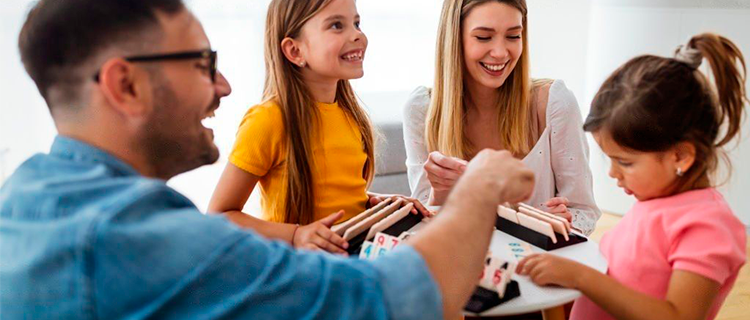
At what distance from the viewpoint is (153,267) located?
0.82 m

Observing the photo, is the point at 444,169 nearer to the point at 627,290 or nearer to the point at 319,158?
the point at 319,158

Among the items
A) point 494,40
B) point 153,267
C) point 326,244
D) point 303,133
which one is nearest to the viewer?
point 153,267

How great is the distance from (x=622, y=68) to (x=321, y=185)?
Result: 0.82 metres

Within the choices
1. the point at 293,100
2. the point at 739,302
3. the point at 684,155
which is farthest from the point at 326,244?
the point at 739,302

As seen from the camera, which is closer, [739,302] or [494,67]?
[494,67]

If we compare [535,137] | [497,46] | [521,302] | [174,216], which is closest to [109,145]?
[174,216]

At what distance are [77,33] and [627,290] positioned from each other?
1.02 metres

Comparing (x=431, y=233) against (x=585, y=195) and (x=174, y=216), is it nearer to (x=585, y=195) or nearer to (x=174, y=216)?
(x=174, y=216)

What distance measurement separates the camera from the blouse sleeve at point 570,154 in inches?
86.8

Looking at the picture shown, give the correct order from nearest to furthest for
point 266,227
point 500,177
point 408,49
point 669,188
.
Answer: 1. point 500,177
2. point 669,188
3. point 266,227
4. point 408,49

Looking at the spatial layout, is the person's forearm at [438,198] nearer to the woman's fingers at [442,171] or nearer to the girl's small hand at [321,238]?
the woman's fingers at [442,171]

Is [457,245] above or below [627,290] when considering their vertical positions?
above

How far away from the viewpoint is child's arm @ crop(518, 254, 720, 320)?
48.3 inches

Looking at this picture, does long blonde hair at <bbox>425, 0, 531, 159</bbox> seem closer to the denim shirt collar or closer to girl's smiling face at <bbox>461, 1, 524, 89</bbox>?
girl's smiling face at <bbox>461, 1, 524, 89</bbox>
